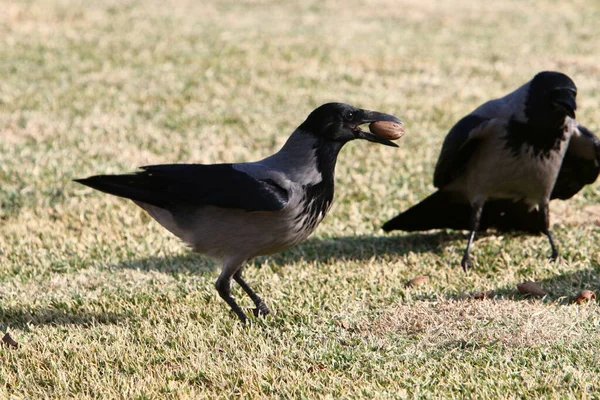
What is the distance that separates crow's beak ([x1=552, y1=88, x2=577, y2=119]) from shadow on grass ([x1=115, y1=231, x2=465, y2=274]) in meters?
1.58

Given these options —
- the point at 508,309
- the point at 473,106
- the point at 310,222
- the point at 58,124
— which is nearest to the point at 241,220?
the point at 310,222

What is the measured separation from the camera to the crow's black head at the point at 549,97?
627 cm

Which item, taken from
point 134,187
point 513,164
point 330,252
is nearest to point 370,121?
point 134,187

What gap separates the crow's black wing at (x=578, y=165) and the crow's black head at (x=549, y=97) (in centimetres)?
75

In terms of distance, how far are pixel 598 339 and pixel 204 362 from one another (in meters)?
2.18

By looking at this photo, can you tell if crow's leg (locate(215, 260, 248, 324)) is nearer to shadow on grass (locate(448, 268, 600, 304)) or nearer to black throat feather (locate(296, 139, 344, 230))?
black throat feather (locate(296, 139, 344, 230))

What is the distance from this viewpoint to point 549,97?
20.8ft

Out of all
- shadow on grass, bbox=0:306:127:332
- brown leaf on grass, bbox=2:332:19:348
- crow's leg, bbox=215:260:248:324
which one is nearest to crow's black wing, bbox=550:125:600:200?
crow's leg, bbox=215:260:248:324

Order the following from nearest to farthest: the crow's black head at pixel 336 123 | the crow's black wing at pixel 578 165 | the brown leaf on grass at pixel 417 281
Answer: the crow's black head at pixel 336 123, the brown leaf on grass at pixel 417 281, the crow's black wing at pixel 578 165

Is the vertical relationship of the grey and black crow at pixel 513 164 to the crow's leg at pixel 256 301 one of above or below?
above

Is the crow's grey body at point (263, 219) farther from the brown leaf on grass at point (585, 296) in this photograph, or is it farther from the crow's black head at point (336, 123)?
the brown leaf on grass at point (585, 296)

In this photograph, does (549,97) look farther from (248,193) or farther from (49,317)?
(49,317)

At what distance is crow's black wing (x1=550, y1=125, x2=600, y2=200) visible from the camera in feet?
23.2

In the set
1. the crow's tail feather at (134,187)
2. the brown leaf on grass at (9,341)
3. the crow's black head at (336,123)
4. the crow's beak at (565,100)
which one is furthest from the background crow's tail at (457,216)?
the brown leaf on grass at (9,341)
